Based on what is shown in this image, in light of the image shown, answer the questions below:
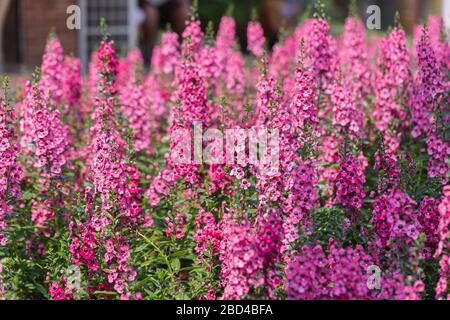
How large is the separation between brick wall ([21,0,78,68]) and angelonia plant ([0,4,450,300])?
1064cm

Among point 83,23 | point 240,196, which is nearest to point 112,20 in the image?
point 83,23

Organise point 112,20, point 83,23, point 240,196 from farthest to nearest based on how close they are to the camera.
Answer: point 112,20 < point 83,23 < point 240,196

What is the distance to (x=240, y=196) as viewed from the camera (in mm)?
5277

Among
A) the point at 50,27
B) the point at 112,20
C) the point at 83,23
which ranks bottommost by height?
the point at 50,27

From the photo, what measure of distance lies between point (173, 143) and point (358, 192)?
1503 millimetres

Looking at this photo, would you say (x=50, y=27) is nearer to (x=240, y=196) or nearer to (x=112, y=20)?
(x=112, y=20)

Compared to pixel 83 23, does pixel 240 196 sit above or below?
below

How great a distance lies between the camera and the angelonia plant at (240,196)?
16.7ft

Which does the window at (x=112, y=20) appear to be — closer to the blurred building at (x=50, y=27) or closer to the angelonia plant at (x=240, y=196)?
the blurred building at (x=50, y=27)

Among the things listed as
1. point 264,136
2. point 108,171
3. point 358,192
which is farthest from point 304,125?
point 108,171

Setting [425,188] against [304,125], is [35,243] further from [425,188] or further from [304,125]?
[425,188]

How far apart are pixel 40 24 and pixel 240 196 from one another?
558 inches

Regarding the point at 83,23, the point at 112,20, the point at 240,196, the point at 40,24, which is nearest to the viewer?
the point at 240,196
